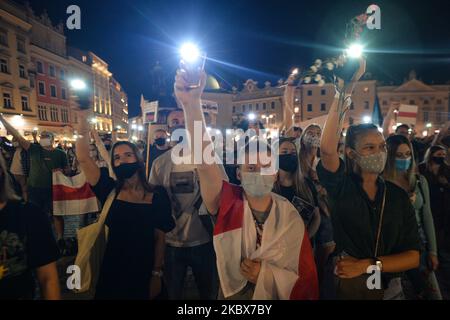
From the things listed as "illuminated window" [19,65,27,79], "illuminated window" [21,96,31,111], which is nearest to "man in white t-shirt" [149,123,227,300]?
"illuminated window" [21,96,31,111]

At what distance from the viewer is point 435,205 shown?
4.58 m

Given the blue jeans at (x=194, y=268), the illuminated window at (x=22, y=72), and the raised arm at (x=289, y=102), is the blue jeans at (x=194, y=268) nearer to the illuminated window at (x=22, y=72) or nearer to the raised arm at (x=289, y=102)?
the raised arm at (x=289, y=102)

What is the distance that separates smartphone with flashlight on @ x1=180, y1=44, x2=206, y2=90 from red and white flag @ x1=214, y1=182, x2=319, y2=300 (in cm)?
105

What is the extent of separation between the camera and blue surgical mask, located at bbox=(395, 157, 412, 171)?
10.8 ft

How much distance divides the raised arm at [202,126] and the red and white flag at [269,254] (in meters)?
0.16

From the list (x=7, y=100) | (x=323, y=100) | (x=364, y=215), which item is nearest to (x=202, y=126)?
(x=364, y=215)

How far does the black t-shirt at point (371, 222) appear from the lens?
7.93 ft

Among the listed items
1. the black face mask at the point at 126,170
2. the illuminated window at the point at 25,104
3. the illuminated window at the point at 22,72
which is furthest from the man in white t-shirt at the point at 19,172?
the illuminated window at the point at 22,72

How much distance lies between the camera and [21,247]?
2289mm

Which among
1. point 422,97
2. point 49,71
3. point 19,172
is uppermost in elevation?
point 422,97

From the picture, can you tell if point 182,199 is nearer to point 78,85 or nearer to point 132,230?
point 132,230

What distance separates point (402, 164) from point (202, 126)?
8.13 ft
